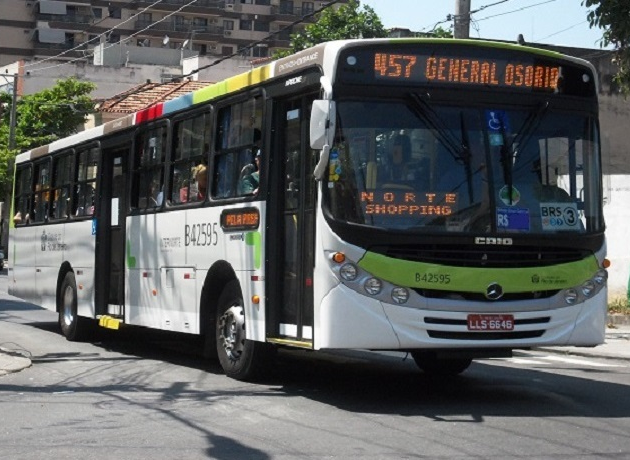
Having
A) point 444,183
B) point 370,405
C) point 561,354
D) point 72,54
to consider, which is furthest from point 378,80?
point 72,54

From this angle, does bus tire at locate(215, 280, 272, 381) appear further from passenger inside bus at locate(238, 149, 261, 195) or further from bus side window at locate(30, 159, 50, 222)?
bus side window at locate(30, 159, 50, 222)

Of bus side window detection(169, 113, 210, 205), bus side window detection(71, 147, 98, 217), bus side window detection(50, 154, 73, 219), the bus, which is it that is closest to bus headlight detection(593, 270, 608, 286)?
the bus

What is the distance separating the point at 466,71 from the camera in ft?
36.9

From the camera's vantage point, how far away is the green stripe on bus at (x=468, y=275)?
10.6 m

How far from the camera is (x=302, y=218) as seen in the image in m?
11.5

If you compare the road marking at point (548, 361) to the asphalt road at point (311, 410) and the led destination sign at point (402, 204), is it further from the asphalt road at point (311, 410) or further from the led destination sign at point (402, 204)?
the led destination sign at point (402, 204)

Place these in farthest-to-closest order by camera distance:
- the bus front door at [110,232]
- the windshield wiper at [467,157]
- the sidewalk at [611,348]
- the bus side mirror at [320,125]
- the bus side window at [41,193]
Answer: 1. the bus side window at [41,193]
2. the sidewalk at [611,348]
3. the bus front door at [110,232]
4. the windshield wiper at [467,157]
5. the bus side mirror at [320,125]

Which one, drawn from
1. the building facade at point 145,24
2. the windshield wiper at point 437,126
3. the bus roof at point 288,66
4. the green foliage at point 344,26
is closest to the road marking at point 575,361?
the bus roof at point 288,66

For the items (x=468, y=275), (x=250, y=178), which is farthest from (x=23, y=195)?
(x=468, y=275)

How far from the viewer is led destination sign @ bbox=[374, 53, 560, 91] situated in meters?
11.1

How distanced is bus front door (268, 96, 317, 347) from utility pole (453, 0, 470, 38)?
8447 millimetres

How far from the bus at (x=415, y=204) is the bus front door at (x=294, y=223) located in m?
0.02

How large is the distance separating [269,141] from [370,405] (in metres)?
2.81

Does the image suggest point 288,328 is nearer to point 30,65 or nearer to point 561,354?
point 561,354
